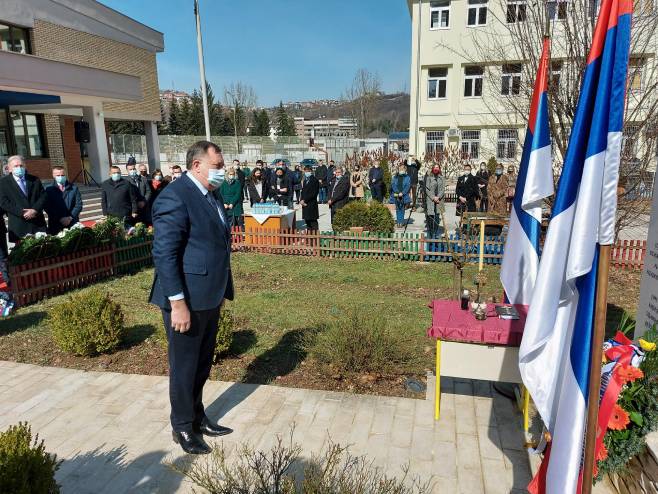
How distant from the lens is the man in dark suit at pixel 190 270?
9.99ft

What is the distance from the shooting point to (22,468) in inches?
85.0

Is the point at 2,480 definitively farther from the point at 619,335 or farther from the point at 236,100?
the point at 236,100

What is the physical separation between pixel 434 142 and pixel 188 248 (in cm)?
2750

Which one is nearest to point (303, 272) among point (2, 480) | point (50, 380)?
point (50, 380)

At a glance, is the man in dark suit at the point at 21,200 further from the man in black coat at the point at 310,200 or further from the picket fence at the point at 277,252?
the man in black coat at the point at 310,200

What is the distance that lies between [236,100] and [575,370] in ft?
224

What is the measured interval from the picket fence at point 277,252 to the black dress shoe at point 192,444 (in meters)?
4.61

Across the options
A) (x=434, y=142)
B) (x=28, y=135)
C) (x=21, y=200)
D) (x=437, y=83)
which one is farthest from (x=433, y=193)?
(x=28, y=135)

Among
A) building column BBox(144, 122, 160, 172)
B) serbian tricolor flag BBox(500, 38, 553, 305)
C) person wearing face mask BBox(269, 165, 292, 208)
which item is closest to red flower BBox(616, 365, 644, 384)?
serbian tricolor flag BBox(500, 38, 553, 305)

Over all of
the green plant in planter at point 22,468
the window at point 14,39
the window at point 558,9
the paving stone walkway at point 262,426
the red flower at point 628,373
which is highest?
the window at point 14,39

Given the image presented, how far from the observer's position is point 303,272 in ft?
30.5

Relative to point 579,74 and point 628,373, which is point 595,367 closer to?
point 628,373

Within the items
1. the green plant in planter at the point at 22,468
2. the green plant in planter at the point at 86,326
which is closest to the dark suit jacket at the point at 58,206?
the green plant in planter at the point at 86,326

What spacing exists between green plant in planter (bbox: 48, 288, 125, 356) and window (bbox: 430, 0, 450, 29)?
2685 centimetres
